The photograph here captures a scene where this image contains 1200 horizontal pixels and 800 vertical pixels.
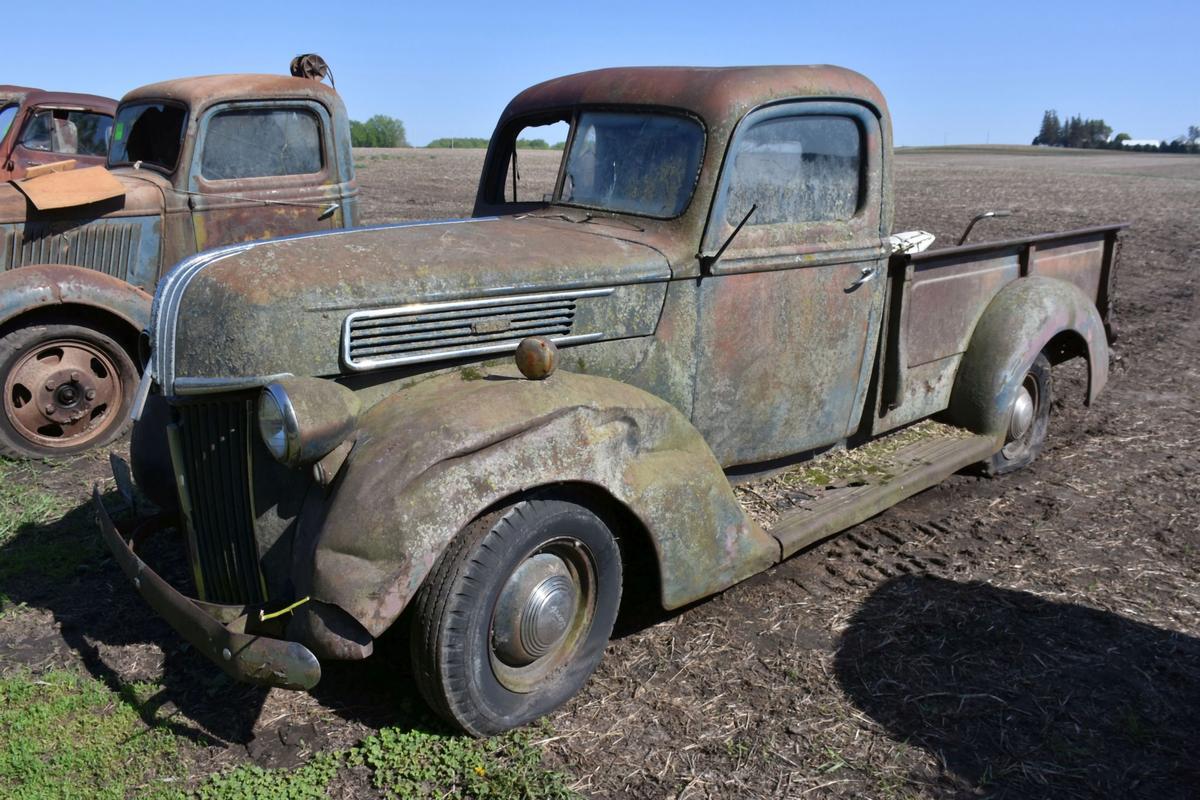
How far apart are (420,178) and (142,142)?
1747 cm

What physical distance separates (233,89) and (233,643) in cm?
446

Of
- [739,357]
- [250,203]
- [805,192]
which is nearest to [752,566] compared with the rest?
[739,357]

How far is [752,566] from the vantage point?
130 inches

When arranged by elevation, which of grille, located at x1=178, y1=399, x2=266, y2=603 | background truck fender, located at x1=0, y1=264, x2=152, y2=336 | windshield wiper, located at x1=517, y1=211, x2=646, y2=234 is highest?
windshield wiper, located at x1=517, y1=211, x2=646, y2=234

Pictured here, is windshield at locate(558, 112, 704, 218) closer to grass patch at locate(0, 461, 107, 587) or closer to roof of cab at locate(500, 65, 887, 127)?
roof of cab at locate(500, 65, 887, 127)

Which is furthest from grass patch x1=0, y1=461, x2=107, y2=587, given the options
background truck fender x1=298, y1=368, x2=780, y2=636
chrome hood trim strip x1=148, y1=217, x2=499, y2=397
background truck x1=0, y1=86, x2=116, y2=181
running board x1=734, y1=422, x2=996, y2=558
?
background truck x1=0, y1=86, x2=116, y2=181

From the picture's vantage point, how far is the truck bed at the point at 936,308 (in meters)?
4.16

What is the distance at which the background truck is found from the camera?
809cm

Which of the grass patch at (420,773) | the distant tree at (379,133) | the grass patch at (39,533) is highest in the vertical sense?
the distant tree at (379,133)

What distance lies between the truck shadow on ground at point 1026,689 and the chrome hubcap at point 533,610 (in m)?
1.00

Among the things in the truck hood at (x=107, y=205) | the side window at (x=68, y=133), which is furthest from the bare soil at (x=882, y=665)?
the side window at (x=68, y=133)

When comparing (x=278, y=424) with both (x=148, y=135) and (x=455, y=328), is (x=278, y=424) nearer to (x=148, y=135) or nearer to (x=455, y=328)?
(x=455, y=328)

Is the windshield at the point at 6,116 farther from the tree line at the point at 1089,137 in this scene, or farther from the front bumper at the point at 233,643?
the tree line at the point at 1089,137

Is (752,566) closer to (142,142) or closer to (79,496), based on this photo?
(79,496)
